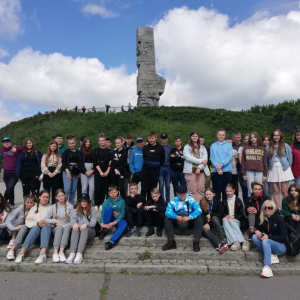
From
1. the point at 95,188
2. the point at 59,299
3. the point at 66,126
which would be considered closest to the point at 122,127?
the point at 66,126

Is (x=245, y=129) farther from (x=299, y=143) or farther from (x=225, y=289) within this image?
(x=225, y=289)


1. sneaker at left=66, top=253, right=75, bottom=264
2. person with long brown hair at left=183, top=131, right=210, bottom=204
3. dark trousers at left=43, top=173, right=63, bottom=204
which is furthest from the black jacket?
dark trousers at left=43, top=173, right=63, bottom=204

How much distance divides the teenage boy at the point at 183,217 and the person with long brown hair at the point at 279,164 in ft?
6.49

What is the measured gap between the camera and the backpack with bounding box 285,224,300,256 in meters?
4.42

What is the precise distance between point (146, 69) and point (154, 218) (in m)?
21.3

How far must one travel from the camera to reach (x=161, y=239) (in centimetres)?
512

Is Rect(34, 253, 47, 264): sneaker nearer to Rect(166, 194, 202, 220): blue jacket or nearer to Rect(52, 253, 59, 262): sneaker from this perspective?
Rect(52, 253, 59, 262): sneaker

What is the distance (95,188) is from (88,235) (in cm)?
158

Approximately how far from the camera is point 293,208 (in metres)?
4.80

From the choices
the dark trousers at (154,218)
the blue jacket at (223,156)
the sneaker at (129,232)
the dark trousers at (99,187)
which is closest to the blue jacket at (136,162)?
the dark trousers at (99,187)

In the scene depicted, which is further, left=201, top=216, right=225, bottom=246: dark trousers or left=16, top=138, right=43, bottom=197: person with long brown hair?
left=16, top=138, right=43, bottom=197: person with long brown hair

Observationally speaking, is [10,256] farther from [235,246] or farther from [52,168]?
[235,246]

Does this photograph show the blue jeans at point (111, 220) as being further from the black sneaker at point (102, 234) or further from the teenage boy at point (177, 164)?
the teenage boy at point (177, 164)

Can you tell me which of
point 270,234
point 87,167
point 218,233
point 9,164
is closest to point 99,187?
point 87,167
